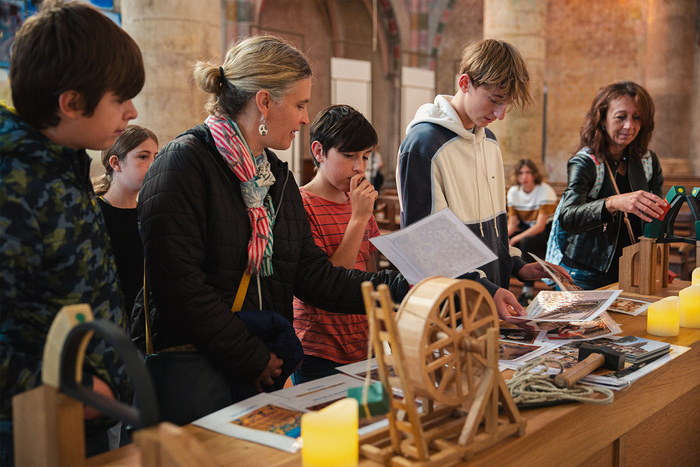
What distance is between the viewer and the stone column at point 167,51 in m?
4.71

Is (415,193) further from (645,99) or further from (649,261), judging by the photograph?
(645,99)

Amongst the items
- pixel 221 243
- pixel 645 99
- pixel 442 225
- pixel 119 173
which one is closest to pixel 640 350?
pixel 442 225

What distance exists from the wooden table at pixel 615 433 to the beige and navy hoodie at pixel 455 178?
1.70 ft

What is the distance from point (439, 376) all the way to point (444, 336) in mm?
140

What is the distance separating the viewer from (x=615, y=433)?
163 centimetres

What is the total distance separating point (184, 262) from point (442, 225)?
0.62 metres

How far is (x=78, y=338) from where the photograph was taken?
3.34ft

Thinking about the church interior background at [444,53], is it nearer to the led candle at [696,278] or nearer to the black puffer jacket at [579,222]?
the black puffer jacket at [579,222]

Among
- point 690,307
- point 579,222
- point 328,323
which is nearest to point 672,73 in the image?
point 579,222

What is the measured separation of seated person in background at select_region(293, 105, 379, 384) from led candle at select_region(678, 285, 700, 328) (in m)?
1.06

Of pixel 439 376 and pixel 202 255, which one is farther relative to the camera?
pixel 202 255

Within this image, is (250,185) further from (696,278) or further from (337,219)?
(696,278)

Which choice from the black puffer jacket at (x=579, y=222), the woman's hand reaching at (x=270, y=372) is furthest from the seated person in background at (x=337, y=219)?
the black puffer jacket at (x=579, y=222)

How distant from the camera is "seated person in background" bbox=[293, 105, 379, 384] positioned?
222cm
